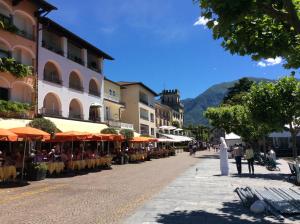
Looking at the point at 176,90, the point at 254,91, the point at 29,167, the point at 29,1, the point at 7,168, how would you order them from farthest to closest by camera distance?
the point at 176,90
the point at 29,1
the point at 254,91
the point at 29,167
the point at 7,168

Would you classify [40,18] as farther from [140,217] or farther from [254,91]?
[140,217]

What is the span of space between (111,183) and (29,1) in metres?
19.3

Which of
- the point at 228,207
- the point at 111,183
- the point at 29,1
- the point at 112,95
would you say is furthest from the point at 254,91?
the point at 112,95

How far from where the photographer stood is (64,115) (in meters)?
34.5

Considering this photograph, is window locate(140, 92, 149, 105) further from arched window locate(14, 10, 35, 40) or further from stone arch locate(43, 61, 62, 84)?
arched window locate(14, 10, 35, 40)

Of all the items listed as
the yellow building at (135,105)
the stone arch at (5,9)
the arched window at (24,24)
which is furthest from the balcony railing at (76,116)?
the yellow building at (135,105)

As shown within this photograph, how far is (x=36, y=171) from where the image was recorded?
18.3 metres

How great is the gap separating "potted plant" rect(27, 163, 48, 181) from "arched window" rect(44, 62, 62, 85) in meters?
15.8

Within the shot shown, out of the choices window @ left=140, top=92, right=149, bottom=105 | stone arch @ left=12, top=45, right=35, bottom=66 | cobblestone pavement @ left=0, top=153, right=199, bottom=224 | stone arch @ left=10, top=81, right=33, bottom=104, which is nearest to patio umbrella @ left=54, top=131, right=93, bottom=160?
cobblestone pavement @ left=0, top=153, right=199, bottom=224

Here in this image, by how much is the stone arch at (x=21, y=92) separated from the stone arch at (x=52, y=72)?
3.34 meters

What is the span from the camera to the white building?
31.9 m

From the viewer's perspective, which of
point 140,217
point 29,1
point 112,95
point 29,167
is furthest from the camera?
point 112,95

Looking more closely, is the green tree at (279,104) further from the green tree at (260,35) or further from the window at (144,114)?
the window at (144,114)

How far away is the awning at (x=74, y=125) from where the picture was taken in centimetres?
3015
